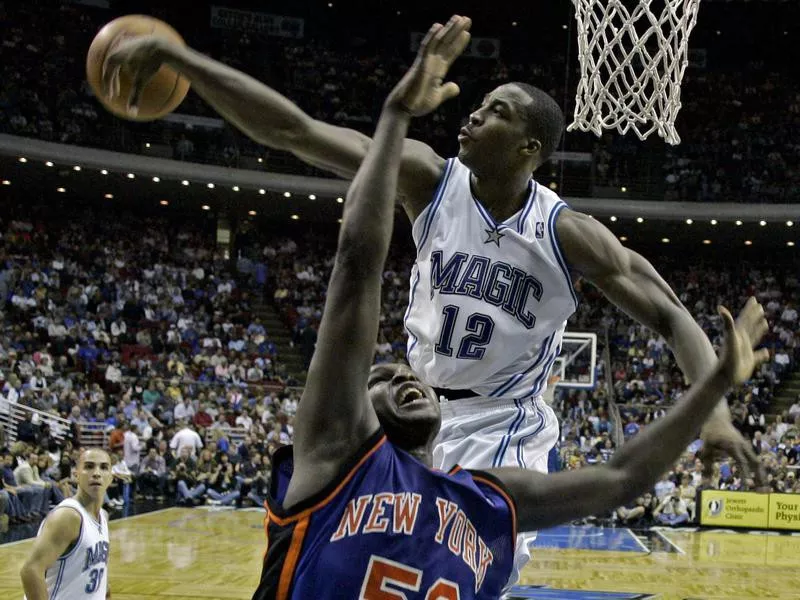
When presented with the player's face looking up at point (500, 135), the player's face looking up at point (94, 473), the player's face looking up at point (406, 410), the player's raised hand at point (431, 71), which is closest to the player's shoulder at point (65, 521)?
the player's face looking up at point (94, 473)

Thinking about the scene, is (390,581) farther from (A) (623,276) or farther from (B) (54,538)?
(B) (54,538)

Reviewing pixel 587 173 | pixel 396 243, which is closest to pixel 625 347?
pixel 587 173

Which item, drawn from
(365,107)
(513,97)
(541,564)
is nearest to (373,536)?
(513,97)

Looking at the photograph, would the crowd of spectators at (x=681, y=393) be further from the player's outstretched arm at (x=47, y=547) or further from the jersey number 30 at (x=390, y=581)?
the jersey number 30 at (x=390, y=581)

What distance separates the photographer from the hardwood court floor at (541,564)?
915 centimetres

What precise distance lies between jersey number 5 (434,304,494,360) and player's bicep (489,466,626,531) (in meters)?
1.02

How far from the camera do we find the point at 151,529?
12.9 meters

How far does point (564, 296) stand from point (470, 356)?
0.38 metres

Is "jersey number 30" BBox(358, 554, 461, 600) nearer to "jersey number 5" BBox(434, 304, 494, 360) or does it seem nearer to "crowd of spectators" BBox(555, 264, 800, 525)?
"jersey number 5" BBox(434, 304, 494, 360)

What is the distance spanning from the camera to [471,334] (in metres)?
3.35

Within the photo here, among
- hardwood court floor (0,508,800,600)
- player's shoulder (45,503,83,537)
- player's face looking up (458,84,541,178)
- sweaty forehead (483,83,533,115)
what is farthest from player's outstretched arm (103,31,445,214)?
hardwood court floor (0,508,800,600)

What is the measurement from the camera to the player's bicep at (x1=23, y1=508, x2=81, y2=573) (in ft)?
16.9

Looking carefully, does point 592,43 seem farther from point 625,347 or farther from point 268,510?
point 625,347

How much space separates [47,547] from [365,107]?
21135mm
